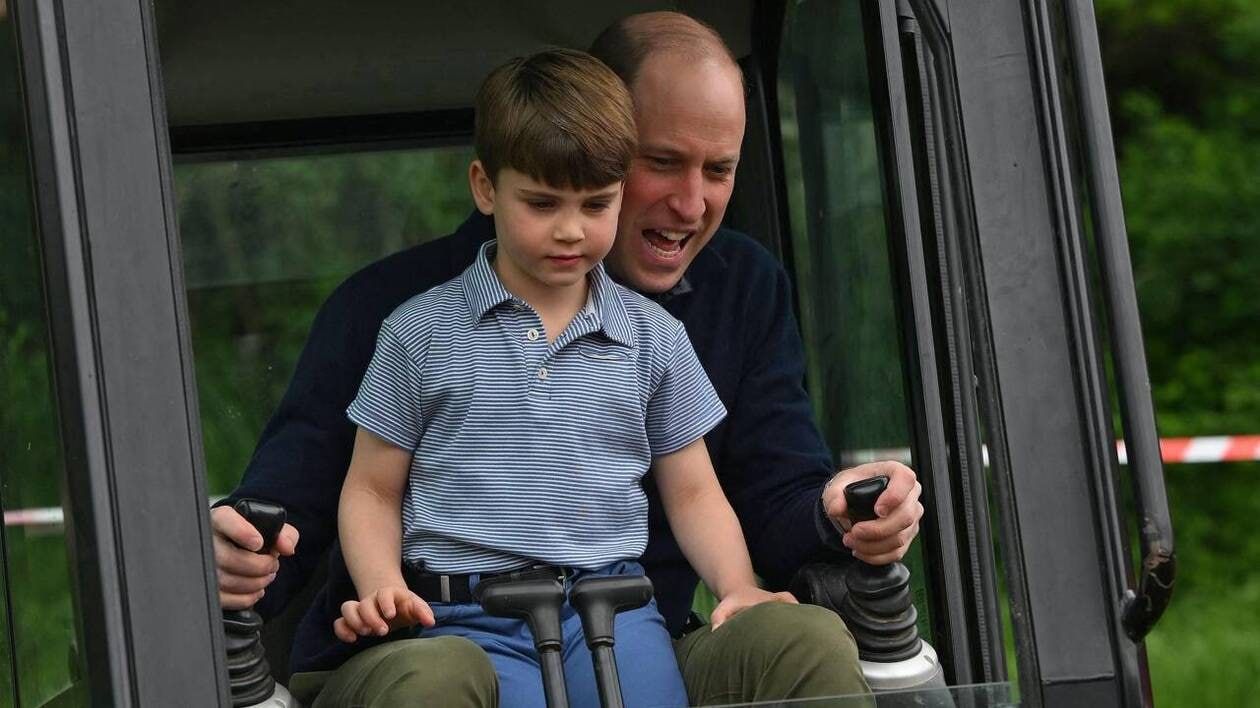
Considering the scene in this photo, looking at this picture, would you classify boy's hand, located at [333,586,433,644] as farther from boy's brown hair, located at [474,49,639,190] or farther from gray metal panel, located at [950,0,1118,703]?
gray metal panel, located at [950,0,1118,703]

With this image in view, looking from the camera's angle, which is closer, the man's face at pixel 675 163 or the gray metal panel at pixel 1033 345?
the gray metal panel at pixel 1033 345

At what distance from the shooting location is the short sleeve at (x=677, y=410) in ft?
6.87

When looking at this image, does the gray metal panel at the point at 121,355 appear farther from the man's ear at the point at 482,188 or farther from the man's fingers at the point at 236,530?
the man's ear at the point at 482,188

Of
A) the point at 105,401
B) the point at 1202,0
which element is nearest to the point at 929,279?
the point at 105,401

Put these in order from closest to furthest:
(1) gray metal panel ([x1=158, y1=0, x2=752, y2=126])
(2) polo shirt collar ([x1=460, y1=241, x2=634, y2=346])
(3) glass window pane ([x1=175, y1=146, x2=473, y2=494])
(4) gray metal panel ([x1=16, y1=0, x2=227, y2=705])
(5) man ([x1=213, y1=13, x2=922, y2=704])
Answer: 1. (4) gray metal panel ([x1=16, y1=0, x2=227, y2=705])
2. (2) polo shirt collar ([x1=460, y1=241, x2=634, y2=346])
3. (5) man ([x1=213, y1=13, x2=922, y2=704])
4. (1) gray metal panel ([x1=158, y1=0, x2=752, y2=126])
5. (3) glass window pane ([x1=175, y1=146, x2=473, y2=494])

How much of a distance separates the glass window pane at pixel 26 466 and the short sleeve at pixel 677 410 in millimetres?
637

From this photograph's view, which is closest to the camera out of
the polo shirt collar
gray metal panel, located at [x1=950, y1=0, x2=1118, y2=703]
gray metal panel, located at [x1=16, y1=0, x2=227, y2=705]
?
gray metal panel, located at [x1=16, y1=0, x2=227, y2=705]

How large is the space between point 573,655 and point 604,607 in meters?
0.24

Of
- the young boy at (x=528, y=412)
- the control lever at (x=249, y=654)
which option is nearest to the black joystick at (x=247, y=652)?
the control lever at (x=249, y=654)

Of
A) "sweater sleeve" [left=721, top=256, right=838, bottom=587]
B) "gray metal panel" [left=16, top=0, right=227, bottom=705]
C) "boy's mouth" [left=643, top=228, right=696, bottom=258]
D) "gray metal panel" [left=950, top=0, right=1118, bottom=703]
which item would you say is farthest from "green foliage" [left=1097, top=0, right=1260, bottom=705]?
"gray metal panel" [left=16, top=0, right=227, bottom=705]

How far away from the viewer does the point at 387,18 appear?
2.69 meters

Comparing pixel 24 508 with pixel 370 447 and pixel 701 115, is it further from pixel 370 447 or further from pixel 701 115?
pixel 701 115

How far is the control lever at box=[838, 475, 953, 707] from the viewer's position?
187 cm

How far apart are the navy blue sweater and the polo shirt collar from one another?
0.21 meters
